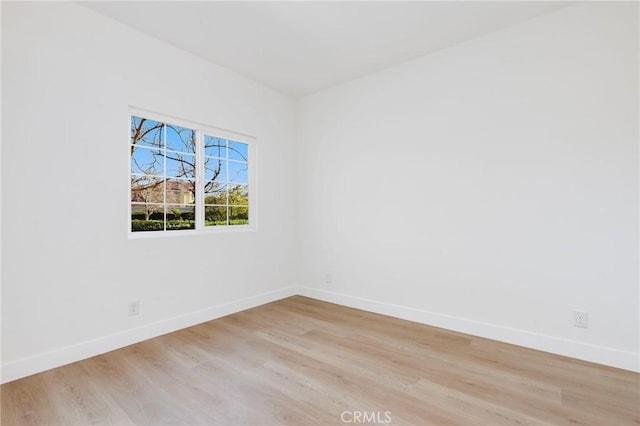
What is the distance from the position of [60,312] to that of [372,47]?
11.4 feet

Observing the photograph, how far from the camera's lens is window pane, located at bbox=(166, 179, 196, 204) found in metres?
3.22

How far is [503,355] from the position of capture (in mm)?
2545

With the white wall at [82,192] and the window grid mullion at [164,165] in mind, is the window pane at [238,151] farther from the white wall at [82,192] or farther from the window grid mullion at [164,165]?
the window grid mullion at [164,165]

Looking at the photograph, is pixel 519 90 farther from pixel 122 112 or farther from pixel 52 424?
pixel 52 424

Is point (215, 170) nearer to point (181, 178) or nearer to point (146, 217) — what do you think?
point (181, 178)

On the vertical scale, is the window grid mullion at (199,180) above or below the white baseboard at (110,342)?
above

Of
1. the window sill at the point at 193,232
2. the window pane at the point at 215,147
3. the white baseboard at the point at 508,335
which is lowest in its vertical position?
the white baseboard at the point at 508,335

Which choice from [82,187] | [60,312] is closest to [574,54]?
[82,187]

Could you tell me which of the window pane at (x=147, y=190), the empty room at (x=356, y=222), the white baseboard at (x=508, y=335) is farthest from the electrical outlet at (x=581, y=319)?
the window pane at (x=147, y=190)

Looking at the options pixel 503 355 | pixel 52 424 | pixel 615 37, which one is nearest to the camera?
pixel 52 424

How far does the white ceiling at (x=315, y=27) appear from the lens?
8.30 ft

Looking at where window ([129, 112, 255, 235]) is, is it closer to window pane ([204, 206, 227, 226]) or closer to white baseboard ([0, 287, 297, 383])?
window pane ([204, 206, 227, 226])

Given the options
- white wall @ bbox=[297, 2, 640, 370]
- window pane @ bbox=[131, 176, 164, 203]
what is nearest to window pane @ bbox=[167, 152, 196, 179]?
window pane @ bbox=[131, 176, 164, 203]

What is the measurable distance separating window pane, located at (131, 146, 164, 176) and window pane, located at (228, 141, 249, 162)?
84 centimetres
